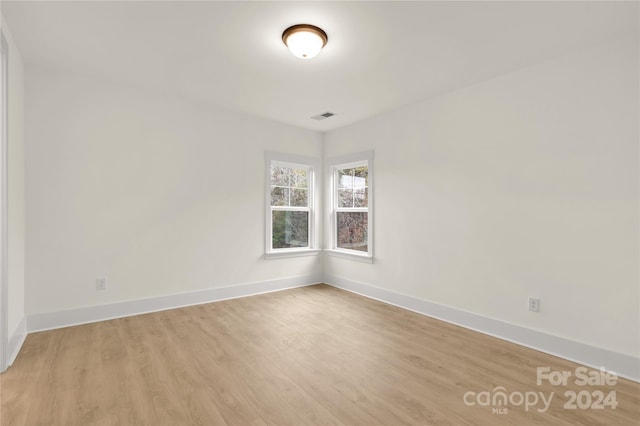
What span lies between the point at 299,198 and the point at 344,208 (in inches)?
29.9

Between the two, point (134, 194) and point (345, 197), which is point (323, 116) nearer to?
point (345, 197)

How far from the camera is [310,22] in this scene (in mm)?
2332

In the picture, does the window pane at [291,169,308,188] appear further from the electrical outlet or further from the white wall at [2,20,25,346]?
the white wall at [2,20,25,346]

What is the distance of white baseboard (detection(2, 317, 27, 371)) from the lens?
8.00ft

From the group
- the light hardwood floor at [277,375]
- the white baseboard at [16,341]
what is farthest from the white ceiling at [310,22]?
the light hardwood floor at [277,375]

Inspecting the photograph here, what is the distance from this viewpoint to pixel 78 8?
221 cm

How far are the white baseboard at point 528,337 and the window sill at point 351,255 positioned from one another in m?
0.45

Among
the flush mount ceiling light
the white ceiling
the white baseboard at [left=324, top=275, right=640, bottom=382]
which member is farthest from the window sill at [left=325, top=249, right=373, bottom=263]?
the flush mount ceiling light

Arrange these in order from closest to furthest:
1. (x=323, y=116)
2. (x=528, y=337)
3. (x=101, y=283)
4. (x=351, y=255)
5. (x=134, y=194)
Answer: (x=528, y=337) < (x=101, y=283) < (x=134, y=194) < (x=323, y=116) < (x=351, y=255)

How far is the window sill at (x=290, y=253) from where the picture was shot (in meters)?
4.74

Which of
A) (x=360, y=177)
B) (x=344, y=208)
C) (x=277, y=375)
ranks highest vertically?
(x=360, y=177)

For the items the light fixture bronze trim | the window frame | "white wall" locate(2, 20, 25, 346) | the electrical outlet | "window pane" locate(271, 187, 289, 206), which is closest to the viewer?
the light fixture bronze trim

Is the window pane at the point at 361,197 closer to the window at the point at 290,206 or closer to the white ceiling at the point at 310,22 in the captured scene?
the window at the point at 290,206

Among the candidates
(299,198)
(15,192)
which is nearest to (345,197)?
(299,198)
